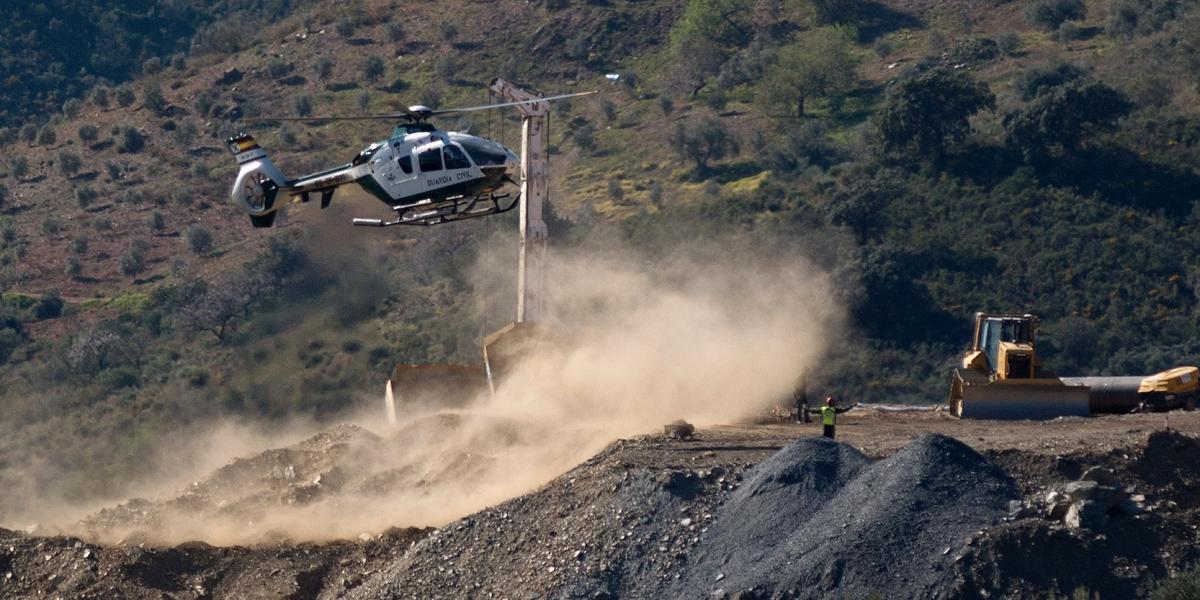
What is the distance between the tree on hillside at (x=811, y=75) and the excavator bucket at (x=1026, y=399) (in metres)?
47.8

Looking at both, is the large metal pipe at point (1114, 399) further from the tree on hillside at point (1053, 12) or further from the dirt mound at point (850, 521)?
the tree on hillside at point (1053, 12)

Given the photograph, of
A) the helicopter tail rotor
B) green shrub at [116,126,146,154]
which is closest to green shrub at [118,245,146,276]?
green shrub at [116,126,146,154]

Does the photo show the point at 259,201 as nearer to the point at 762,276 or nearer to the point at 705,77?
the point at 762,276

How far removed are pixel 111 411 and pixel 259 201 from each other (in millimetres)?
20248

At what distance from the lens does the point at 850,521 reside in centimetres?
2452

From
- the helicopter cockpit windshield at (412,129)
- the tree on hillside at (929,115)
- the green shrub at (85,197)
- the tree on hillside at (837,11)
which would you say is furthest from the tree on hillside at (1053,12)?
the helicopter cockpit windshield at (412,129)

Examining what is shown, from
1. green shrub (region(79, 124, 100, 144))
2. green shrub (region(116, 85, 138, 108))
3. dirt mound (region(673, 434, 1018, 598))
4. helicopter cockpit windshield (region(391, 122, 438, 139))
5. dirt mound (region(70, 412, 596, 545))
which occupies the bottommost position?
dirt mound (region(70, 412, 596, 545))

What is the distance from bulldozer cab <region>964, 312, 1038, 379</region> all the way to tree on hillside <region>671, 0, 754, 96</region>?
4822 cm

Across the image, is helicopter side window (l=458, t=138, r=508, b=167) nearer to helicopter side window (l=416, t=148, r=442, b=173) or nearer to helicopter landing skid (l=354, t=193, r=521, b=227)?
helicopter side window (l=416, t=148, r=442, b=173)

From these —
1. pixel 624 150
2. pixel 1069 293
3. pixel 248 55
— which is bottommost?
pixel 1069 293

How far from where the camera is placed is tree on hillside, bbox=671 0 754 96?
279 feet

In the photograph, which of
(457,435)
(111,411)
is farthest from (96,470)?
(457,435)

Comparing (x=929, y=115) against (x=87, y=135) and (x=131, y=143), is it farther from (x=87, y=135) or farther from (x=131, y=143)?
(x=87, y=135)

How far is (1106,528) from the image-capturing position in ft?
80.5
